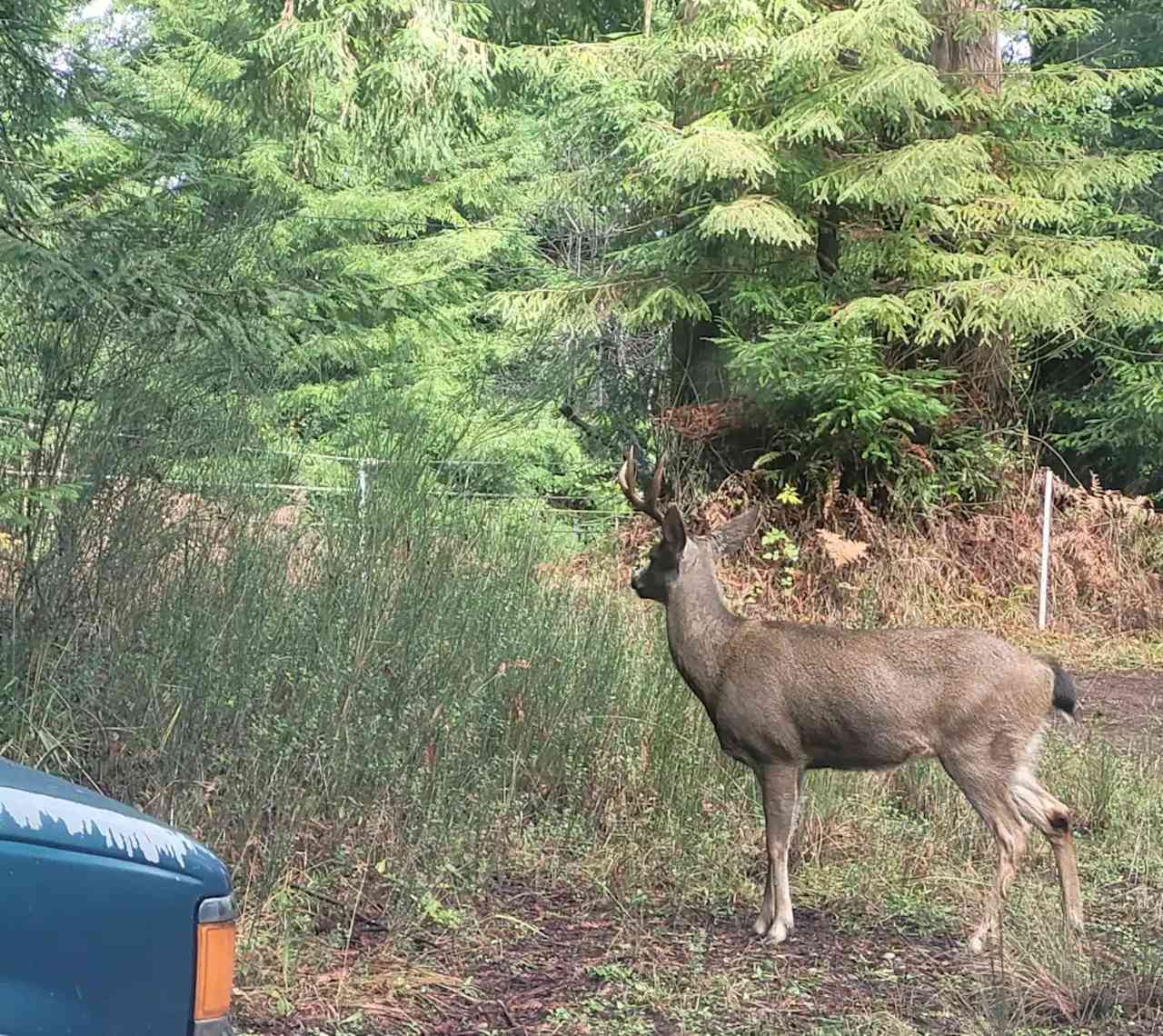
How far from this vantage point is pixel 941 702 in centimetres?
730

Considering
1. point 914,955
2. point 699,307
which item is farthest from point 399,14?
point 914,955

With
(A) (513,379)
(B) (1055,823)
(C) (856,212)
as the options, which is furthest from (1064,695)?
(C) (856,212)

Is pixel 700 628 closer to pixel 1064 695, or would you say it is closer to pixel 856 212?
pixel 1064 695

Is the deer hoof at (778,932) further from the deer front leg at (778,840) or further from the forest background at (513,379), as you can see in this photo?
the forest background at (513,379)

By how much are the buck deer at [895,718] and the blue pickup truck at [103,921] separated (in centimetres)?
428

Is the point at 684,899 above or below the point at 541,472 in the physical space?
below

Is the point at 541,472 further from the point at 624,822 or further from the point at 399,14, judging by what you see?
the point at 624,822

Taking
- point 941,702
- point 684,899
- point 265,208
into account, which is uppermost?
point 265,208

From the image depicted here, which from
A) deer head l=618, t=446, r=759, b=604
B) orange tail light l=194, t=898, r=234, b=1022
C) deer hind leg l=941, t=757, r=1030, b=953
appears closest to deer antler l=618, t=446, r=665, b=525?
deer head l=618, t=446, r=759, b=604

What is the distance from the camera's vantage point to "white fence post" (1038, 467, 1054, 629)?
17688 millimetres

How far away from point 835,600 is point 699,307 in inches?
147

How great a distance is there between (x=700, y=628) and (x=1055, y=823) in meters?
1.96

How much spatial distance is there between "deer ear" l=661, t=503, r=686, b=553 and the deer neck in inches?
7.2

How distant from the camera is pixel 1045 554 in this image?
1791 cm
